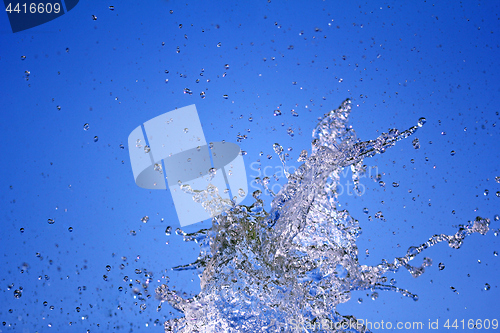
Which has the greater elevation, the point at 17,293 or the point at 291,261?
the point at 17,293

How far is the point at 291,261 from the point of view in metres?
2.25

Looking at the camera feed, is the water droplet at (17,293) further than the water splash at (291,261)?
Yes

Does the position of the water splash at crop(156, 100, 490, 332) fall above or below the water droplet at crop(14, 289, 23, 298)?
below

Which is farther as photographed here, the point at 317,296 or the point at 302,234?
the point at 302,234

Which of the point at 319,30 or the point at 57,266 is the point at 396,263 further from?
the point at 57,266

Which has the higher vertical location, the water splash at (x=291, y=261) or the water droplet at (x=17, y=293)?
the water droplet at (x=17, y=293)

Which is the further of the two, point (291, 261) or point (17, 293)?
point (17, 293)

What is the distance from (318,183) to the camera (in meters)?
2.29

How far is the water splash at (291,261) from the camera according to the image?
203 centimetres

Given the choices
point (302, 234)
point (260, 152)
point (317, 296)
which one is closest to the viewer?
point (317, 296)

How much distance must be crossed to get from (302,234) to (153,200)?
146 cm

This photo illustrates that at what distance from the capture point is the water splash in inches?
80.0

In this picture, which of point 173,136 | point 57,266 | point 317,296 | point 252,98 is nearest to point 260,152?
point 252,98

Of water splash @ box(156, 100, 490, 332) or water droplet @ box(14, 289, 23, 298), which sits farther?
water droplet @ box(14, 289, 23, 298)
